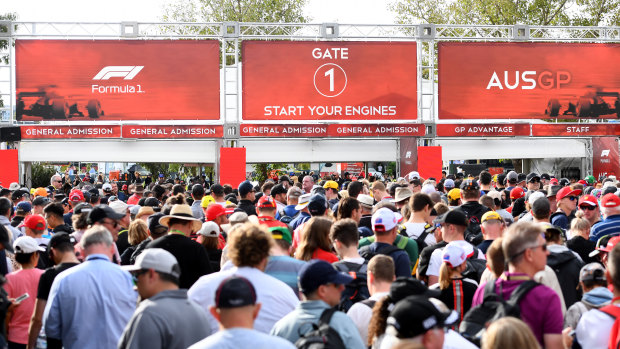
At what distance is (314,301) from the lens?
423 cm

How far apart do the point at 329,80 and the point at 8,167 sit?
9.61 m

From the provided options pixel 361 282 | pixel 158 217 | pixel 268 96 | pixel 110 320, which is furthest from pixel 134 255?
pixel 268 96

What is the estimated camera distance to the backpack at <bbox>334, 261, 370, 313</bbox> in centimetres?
546

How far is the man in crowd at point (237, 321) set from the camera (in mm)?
3455

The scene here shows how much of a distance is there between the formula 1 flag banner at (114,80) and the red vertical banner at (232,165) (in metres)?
1.45

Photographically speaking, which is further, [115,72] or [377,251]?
[115,72]

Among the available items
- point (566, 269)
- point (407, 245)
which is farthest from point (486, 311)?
point (407, 245)

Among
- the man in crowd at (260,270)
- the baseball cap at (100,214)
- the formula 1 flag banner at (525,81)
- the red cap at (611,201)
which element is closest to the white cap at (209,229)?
the baseball cap at (100,214)

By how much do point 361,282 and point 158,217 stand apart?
9.06 ft

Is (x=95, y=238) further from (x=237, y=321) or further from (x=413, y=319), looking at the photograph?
(x=413, y=319)

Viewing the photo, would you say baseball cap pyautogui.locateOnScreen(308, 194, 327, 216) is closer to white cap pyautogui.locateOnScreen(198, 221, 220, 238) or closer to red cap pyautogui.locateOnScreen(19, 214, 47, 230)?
white cap pyautogui.locateOnScreen(198, 221, 220, 238)

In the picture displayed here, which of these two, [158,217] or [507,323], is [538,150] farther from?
[507,323]

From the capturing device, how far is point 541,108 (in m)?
22.5

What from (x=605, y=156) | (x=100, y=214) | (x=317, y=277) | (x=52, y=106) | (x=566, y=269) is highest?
(x=52, y=106)
